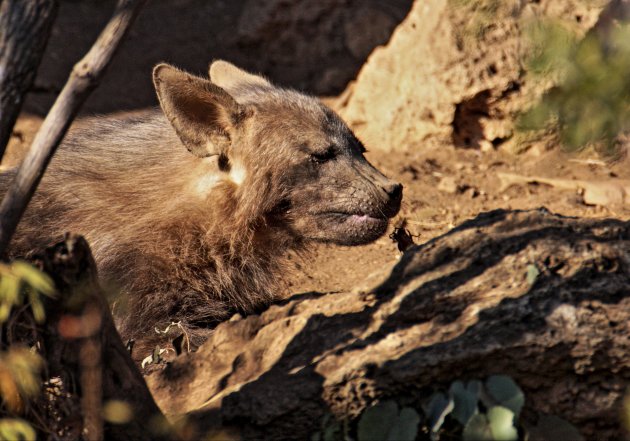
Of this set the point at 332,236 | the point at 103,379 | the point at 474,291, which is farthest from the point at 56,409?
the point at 332,236

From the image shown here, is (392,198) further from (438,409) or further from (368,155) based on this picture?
(368,155)

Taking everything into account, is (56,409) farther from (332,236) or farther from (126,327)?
(332,236)

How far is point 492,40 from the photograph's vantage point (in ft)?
21.8

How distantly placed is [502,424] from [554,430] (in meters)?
0.24

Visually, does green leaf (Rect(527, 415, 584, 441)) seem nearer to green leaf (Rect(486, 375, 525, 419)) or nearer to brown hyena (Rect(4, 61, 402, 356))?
green leaf (Rect(486, 375, 525, 419))

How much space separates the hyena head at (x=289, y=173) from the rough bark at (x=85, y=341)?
2006mm

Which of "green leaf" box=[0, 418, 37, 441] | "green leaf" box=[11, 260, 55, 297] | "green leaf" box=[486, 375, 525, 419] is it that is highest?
"green leaf" box=[11, 260, 55, 297]

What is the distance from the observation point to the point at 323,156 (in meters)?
4.63

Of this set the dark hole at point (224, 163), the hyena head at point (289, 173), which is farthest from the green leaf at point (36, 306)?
the dark hole at point (224, 163)

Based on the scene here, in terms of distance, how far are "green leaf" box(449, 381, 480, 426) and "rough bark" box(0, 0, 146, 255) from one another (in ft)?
Answer: 4.56

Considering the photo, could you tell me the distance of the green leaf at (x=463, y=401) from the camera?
8.30 feet

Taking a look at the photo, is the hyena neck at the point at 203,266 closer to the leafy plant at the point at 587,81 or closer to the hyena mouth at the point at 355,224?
the hyena mouth at the point at 355,224

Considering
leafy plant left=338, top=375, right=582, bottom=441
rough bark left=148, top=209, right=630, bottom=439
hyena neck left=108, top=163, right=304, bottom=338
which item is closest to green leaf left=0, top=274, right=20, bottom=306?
rough bark left=148, top=209, right=630, bottom=439

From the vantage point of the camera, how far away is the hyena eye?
15.1 ft
